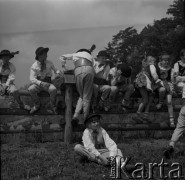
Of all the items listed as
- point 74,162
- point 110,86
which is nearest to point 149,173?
point 74,162

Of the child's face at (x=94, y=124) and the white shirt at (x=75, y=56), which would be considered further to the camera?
the white shirt at (x=75, y=56)

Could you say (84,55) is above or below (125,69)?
above

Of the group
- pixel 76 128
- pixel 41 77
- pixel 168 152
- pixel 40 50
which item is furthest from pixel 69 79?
pixel 168 152

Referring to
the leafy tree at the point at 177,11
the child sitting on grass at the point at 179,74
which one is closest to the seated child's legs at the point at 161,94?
the child sitting on grass at the point at 179,74

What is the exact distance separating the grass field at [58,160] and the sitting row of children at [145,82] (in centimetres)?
86

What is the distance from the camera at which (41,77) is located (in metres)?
8.02

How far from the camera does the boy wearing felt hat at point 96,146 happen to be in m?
5.76

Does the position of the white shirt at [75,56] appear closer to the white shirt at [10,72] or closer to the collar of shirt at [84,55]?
the collar of shirt at [84,55]

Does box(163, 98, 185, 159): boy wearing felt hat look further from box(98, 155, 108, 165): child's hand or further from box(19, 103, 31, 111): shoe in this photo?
box(19, 103, 31, 111): shoe

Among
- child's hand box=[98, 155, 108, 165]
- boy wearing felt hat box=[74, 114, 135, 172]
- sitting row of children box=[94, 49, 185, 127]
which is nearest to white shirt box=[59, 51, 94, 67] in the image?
sitting row of children box=[94, 49, 185, 127]

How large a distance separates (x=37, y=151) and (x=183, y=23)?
65.5ft

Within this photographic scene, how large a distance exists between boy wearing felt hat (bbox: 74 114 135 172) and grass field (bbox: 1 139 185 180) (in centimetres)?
12

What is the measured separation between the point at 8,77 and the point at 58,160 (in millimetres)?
2529

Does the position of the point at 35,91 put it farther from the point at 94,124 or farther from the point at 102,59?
the point at 94,124
